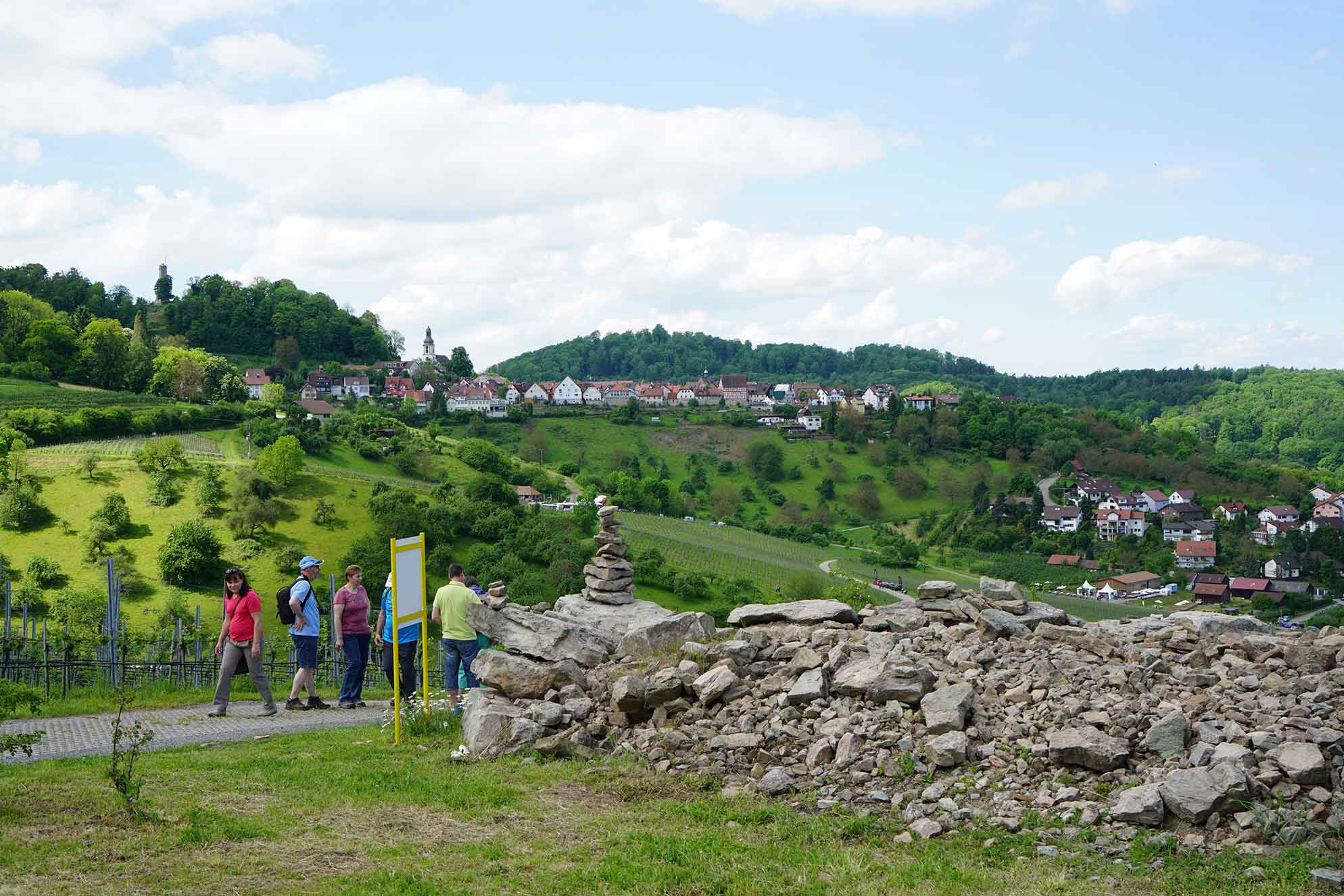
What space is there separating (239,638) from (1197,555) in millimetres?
112048

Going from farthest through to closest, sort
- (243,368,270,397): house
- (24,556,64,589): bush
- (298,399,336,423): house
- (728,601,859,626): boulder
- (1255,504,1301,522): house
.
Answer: (243,368,270,397): house → (298,399,336,423): house → (1255,504,1301,522): house → (24,556,64,589): bush → (728,601,859,626): boulder

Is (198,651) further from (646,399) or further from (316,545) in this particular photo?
(646,399)

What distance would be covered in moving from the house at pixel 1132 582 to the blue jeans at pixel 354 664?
9366 centimetres

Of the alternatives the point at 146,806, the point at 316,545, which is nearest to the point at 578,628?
the point at 146,806

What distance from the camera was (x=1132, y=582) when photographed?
10006 centimetres

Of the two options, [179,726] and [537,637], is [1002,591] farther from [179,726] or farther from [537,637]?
[179,726]

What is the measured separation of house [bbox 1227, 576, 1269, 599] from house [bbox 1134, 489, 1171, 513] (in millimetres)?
36974

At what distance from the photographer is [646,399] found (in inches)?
7594

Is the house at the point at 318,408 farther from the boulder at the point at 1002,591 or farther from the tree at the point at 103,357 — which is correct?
the boulder at the point at 1002,591

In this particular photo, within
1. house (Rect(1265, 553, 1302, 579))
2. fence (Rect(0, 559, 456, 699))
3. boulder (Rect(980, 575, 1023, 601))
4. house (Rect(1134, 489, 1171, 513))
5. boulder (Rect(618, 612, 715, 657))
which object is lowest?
house (Rect(1265, 553, 1302, 579))

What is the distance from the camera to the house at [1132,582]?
324 feet

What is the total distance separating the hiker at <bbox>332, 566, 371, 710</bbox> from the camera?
15258mm

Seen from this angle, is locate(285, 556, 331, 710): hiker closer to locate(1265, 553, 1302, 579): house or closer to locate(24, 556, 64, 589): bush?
locate(24, 556, 64, 589): bush

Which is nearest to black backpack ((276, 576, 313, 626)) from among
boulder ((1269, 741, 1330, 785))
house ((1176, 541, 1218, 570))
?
boulder ((1269, 741, 1330, 785))
